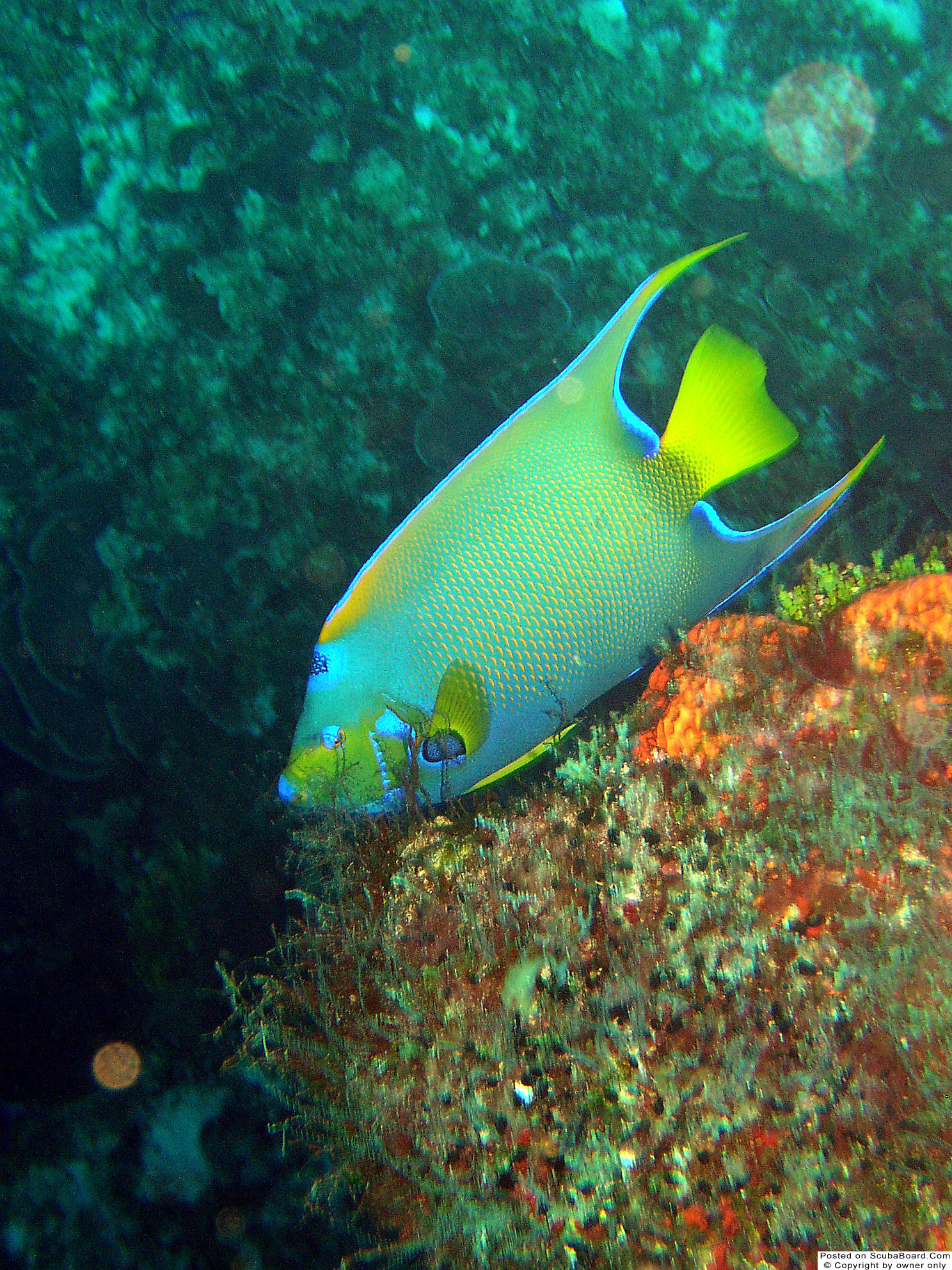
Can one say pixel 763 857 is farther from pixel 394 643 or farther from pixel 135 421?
pixel 135 421

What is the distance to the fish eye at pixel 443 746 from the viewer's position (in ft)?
5.94

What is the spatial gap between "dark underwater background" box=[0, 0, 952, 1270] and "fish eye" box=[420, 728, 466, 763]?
0.80 m

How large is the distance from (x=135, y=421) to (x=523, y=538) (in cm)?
144

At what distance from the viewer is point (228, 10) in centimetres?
196

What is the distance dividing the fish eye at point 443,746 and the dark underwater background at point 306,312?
0.80 metres

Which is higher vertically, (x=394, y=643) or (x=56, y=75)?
(x=56, y=75)

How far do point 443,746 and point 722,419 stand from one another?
1.23 meters

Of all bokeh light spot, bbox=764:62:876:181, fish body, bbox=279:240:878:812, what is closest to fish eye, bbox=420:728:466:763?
fish body, bbox=279:240:878:812

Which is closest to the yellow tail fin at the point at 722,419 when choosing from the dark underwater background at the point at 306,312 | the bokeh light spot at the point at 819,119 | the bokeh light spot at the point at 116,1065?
the dark underwater background at the point at 306,312

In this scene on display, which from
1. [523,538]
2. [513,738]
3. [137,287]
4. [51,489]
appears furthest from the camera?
[51,489]

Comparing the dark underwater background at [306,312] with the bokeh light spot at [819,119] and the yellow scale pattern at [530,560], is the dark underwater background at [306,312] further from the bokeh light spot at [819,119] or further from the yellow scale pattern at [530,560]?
the yellow scale pattern at [530,560]

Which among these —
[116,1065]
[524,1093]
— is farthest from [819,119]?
[116,1065]

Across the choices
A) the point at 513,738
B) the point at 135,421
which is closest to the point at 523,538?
the point at 513,738

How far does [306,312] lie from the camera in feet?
6.93
